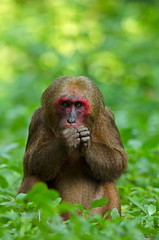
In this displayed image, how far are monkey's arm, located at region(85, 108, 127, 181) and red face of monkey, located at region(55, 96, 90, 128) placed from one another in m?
0.33

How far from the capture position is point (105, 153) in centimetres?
596

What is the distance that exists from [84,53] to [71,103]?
33.4 feet

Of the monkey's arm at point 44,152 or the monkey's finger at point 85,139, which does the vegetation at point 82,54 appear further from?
the monkey's finger at point 85,139

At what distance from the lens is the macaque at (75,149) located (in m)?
5.75

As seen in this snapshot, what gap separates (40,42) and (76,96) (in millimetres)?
10197

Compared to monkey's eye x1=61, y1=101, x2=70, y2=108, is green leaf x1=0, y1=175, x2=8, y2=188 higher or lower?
lower

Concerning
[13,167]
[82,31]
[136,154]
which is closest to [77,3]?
[82,31]

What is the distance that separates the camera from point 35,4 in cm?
1997

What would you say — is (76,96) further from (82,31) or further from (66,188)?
(82,31)

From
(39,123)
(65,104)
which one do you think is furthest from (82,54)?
(65,104)

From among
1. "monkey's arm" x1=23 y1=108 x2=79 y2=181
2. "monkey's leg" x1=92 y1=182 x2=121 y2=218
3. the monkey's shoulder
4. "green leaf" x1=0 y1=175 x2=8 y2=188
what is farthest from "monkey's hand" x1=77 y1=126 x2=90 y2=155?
"green leaf" x1=0 y1=175 x2=8 y2=188

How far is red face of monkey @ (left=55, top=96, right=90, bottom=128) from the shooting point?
570 cm

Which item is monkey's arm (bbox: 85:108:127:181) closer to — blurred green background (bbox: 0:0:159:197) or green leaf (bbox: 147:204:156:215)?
green leaf (bbox: 147:204:156:215)

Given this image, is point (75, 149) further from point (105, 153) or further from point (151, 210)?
point (151, 210)
